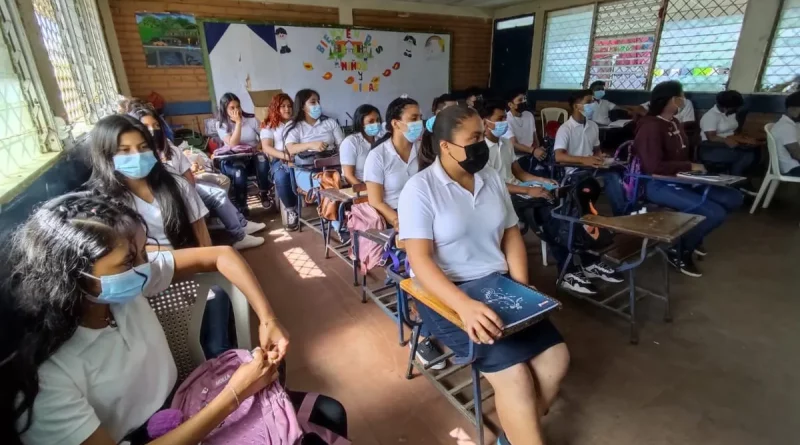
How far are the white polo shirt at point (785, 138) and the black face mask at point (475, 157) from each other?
13.2ft

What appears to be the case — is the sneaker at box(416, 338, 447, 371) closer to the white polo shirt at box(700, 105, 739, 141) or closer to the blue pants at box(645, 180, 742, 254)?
the blue pants at box(645, 180, 742, 254)

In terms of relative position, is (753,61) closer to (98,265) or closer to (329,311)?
(329,311)

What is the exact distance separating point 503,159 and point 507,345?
1803mm

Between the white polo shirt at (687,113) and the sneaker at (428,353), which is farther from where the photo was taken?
the white polo shirt at (687,113)

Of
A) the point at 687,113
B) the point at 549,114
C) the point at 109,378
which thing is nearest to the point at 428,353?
the point at 109,378

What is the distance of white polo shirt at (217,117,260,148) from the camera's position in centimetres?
445

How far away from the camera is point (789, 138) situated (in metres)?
3.76

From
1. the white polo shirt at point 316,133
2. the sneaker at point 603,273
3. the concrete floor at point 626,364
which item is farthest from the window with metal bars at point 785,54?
the white polo shirt at point 316,133

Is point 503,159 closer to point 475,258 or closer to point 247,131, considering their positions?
point 475,258

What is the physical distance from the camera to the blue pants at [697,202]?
279cm

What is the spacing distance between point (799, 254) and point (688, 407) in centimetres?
249

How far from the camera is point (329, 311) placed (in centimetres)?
250

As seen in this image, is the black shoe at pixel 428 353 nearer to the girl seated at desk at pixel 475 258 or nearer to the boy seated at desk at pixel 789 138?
the girl seated at desk at pixel 475 258

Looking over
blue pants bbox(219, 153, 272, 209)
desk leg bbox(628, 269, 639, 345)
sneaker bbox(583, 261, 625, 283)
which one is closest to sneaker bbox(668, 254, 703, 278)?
sneaker bbox(583, 261, 625, 283)
